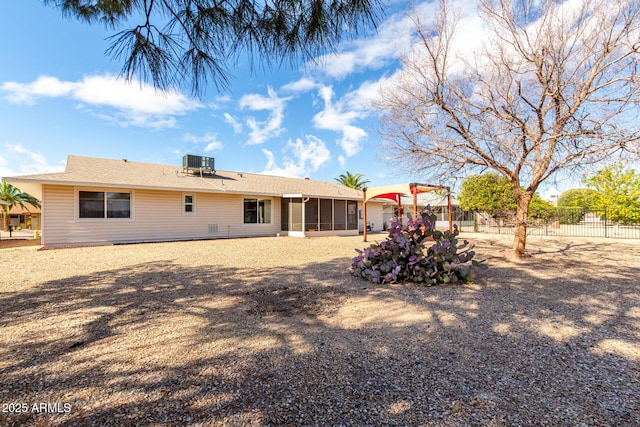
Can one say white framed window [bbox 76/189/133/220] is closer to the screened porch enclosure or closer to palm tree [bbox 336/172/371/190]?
the screened porch enclosure

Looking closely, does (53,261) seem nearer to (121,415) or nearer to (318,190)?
(121,415)

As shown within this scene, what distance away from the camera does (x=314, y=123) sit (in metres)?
15.0

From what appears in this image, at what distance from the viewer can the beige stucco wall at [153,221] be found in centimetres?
1123

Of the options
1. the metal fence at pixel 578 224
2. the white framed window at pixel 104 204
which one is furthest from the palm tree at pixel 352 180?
the white framed window at pixel 104 204

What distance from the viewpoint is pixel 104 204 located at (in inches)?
481

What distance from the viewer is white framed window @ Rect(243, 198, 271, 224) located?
16.5 metres

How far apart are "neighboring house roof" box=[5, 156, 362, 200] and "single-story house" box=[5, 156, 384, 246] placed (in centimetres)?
3

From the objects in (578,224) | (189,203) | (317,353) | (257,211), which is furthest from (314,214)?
(578,224)

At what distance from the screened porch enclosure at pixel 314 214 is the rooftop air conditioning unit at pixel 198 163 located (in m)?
4.54

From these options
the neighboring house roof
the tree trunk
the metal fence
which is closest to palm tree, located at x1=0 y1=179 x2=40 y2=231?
the neighboring house roof

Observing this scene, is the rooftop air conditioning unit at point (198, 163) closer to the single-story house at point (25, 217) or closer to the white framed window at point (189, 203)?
the white framed window at point (189, 203)

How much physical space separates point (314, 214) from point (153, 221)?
27.1 feet

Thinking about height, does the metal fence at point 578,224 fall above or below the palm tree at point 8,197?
below

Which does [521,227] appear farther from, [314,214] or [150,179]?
[150,179]
